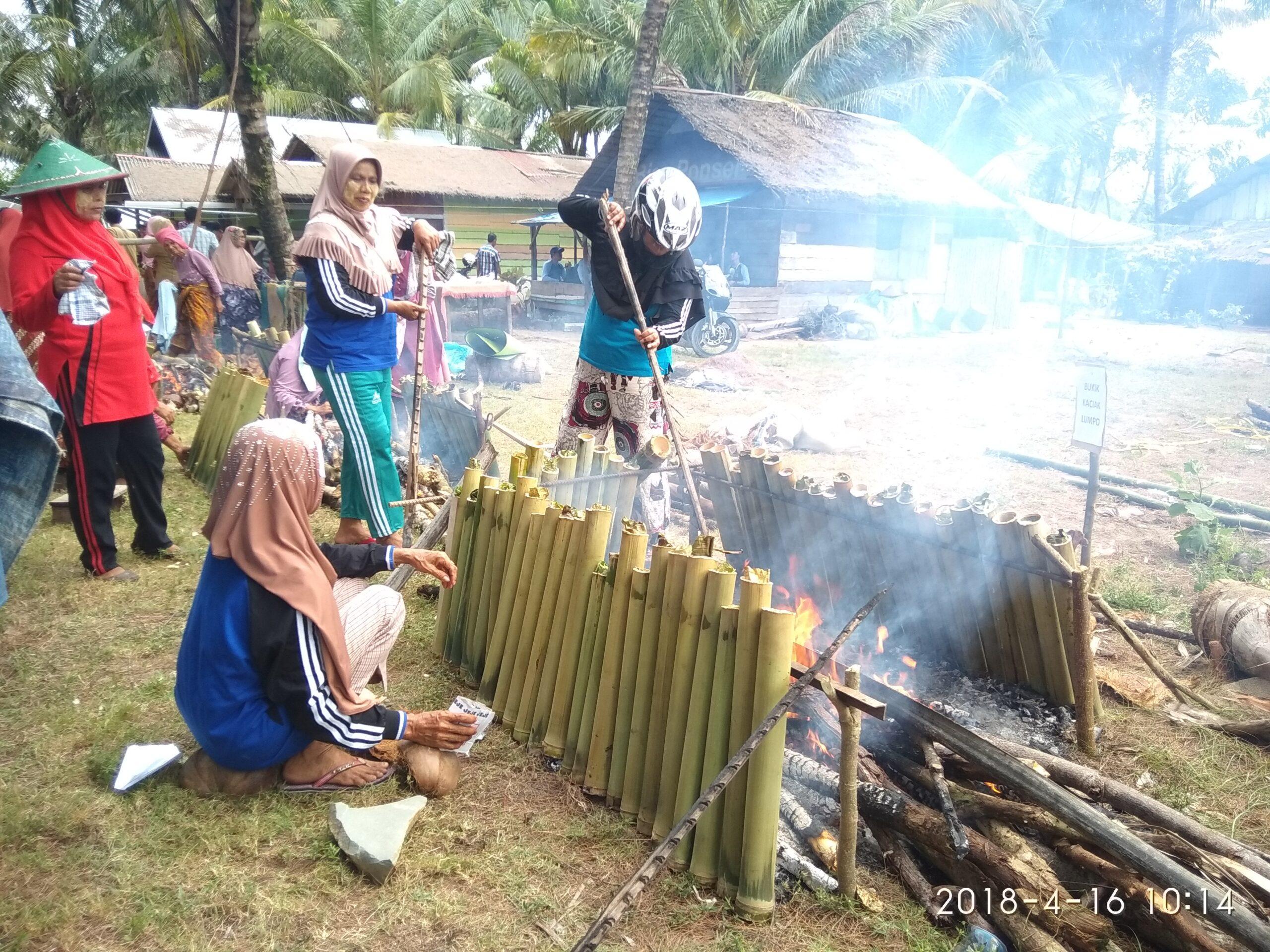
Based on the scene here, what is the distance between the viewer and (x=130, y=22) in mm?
31812

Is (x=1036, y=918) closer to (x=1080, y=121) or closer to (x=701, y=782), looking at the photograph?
(x=701, y=782)

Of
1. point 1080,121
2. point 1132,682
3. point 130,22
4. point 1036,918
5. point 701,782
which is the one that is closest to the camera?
point 1036,918

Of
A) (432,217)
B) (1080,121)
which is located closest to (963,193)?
(1080,121)

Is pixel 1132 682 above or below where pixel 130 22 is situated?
below

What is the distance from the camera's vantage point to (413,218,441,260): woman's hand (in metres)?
4.84

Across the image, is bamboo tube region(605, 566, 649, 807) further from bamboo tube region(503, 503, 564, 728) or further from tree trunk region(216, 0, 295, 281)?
tree trunk region(216, 0, 295, 281)

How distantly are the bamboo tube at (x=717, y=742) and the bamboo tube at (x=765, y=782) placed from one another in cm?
12

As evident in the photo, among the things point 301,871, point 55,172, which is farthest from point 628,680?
point 55,172

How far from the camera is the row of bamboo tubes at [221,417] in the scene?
6359mm

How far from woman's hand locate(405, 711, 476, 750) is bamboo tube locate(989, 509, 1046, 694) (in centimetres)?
214

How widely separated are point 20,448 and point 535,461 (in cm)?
221

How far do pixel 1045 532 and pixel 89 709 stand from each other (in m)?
3.88

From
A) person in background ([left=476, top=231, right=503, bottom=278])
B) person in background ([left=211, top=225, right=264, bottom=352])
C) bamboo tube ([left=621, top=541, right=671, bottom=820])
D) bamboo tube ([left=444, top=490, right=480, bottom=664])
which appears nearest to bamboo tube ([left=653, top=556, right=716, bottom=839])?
bamboo tube ([left=621, top=541, right=671, bottom=820])

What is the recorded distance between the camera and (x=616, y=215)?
4.54 metres
